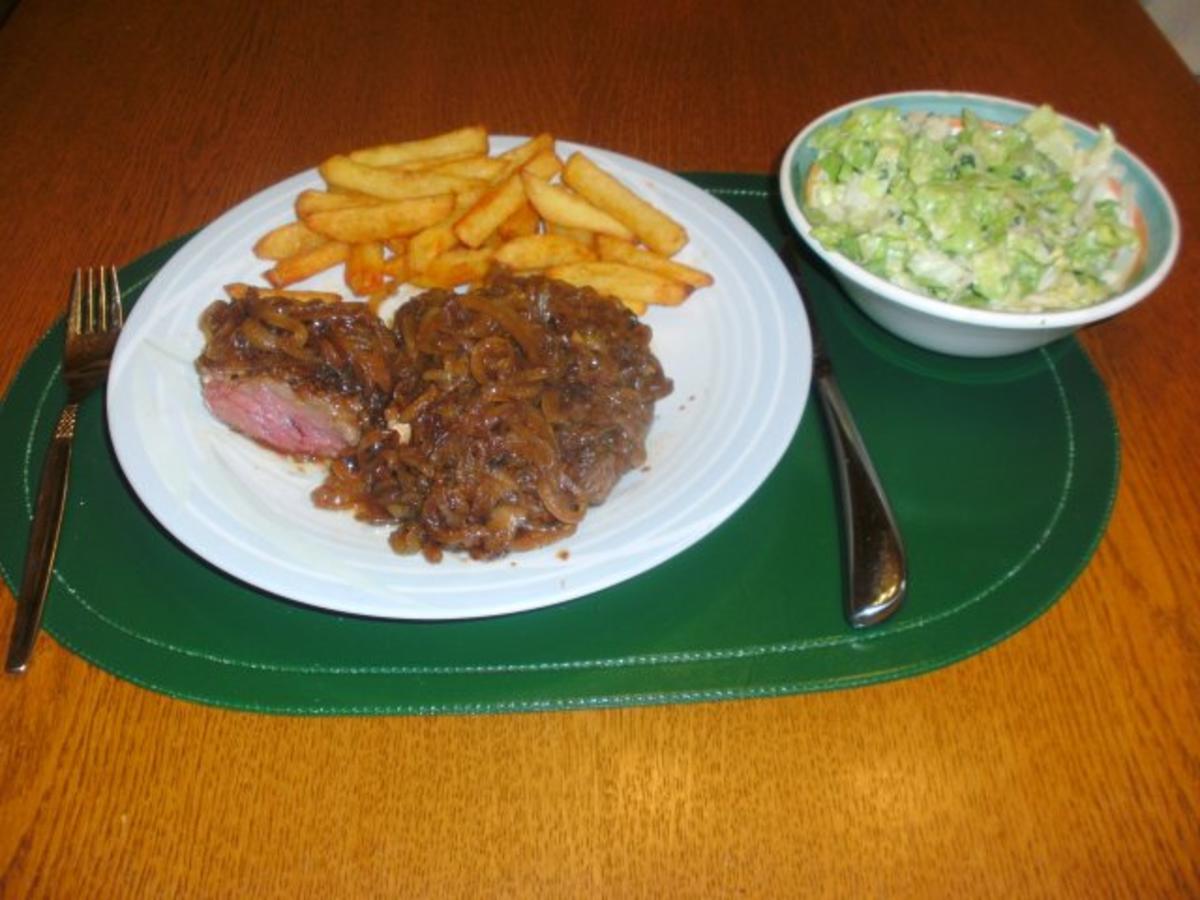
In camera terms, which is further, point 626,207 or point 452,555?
point 626,207

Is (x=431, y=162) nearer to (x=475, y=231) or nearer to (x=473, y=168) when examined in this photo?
(x=473, y=168)

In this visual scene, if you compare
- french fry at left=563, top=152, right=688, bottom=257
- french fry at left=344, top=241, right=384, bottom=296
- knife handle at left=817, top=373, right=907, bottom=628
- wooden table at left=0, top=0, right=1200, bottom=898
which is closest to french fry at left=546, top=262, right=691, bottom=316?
french fry at left=563, top=152, right=688, bottom=257

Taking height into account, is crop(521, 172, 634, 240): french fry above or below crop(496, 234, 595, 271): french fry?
above

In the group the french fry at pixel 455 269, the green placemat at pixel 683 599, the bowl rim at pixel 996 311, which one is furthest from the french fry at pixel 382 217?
the bowl rim at pixel 996 311

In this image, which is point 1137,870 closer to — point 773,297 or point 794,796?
point 794,796

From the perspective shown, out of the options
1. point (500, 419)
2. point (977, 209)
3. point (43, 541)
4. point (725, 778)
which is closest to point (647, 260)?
point (500, 419)

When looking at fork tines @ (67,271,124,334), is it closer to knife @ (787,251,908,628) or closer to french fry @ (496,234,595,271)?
french fry @ (496,234,595,271)
